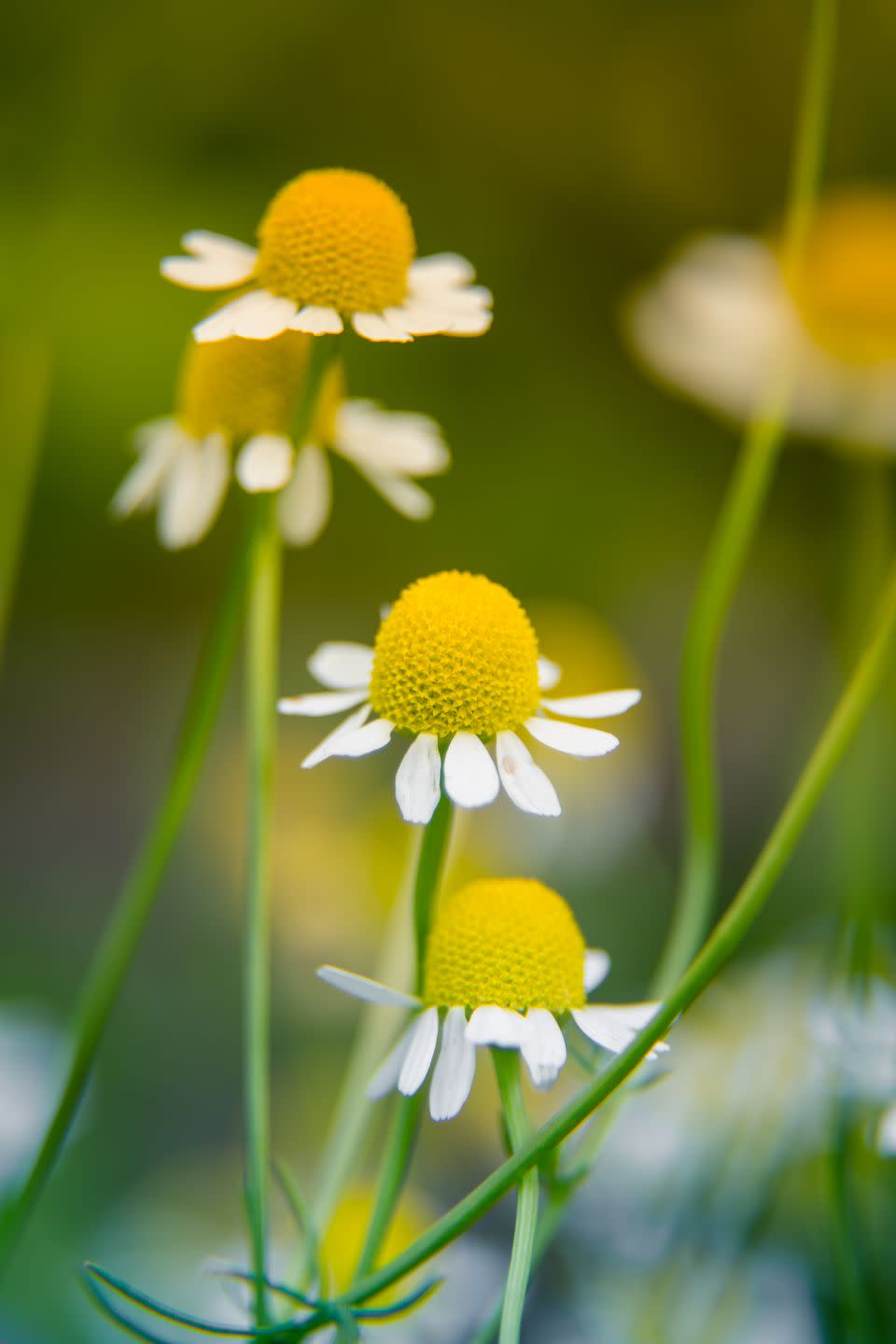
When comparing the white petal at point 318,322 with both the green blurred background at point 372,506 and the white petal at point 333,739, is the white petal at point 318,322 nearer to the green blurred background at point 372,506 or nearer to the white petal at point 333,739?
the white petal at point 333,739

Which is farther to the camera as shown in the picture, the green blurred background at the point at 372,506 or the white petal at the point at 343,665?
the green blurred background at the point at 372,506

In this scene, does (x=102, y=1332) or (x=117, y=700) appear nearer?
(x=102, y=1332)

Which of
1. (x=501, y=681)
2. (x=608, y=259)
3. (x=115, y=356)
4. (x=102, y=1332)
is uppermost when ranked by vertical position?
(x=608, y=259)

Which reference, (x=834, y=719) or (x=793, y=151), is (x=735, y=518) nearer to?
(x=834, y=719)

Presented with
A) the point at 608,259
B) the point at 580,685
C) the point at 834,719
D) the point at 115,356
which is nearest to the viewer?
the point at 834,719

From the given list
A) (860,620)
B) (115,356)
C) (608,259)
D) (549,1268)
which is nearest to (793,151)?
(608,259)

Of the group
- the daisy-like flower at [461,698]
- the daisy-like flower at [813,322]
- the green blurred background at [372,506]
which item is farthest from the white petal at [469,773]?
the daisy-like flower at [813,322]

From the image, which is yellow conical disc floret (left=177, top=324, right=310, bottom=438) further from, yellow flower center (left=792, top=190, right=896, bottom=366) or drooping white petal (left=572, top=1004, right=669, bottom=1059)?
yellow flower center (left=792, top=190, right=896, bottom=366)
